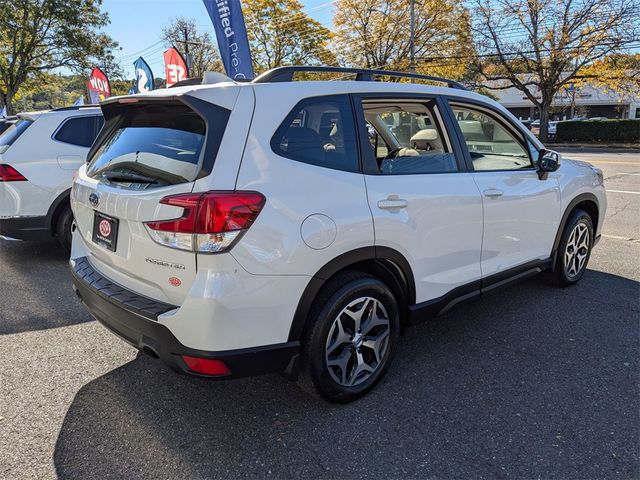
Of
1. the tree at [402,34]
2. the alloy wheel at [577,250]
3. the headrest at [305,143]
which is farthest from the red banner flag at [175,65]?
the tree at [402,34]

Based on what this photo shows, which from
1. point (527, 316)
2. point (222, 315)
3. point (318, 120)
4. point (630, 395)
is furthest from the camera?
point (527, 316)

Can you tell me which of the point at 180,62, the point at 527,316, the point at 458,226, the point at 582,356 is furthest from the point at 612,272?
the point at 180,62

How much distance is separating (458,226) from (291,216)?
1348mm

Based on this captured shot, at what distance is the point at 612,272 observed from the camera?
5070mm

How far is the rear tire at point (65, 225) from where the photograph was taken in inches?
216

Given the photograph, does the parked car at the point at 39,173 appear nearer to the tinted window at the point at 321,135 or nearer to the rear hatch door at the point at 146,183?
the rear hatch door at the point at 146,183

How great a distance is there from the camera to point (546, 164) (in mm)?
3820

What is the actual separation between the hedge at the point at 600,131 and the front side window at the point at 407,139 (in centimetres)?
2878

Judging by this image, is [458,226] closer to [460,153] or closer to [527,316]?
[460,153]

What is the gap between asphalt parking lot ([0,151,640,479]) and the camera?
2.31 m

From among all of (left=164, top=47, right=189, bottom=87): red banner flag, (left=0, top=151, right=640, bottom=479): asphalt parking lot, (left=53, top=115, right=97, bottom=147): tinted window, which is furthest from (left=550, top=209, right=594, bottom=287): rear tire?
(left=164, top=47, right=189, bottom=87): red banner flag

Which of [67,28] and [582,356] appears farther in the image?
[67,28]

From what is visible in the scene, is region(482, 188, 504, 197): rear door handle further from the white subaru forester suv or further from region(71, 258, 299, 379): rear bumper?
region(71, 258, 299, 379): rear bumper

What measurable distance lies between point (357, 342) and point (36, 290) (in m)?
3.52
